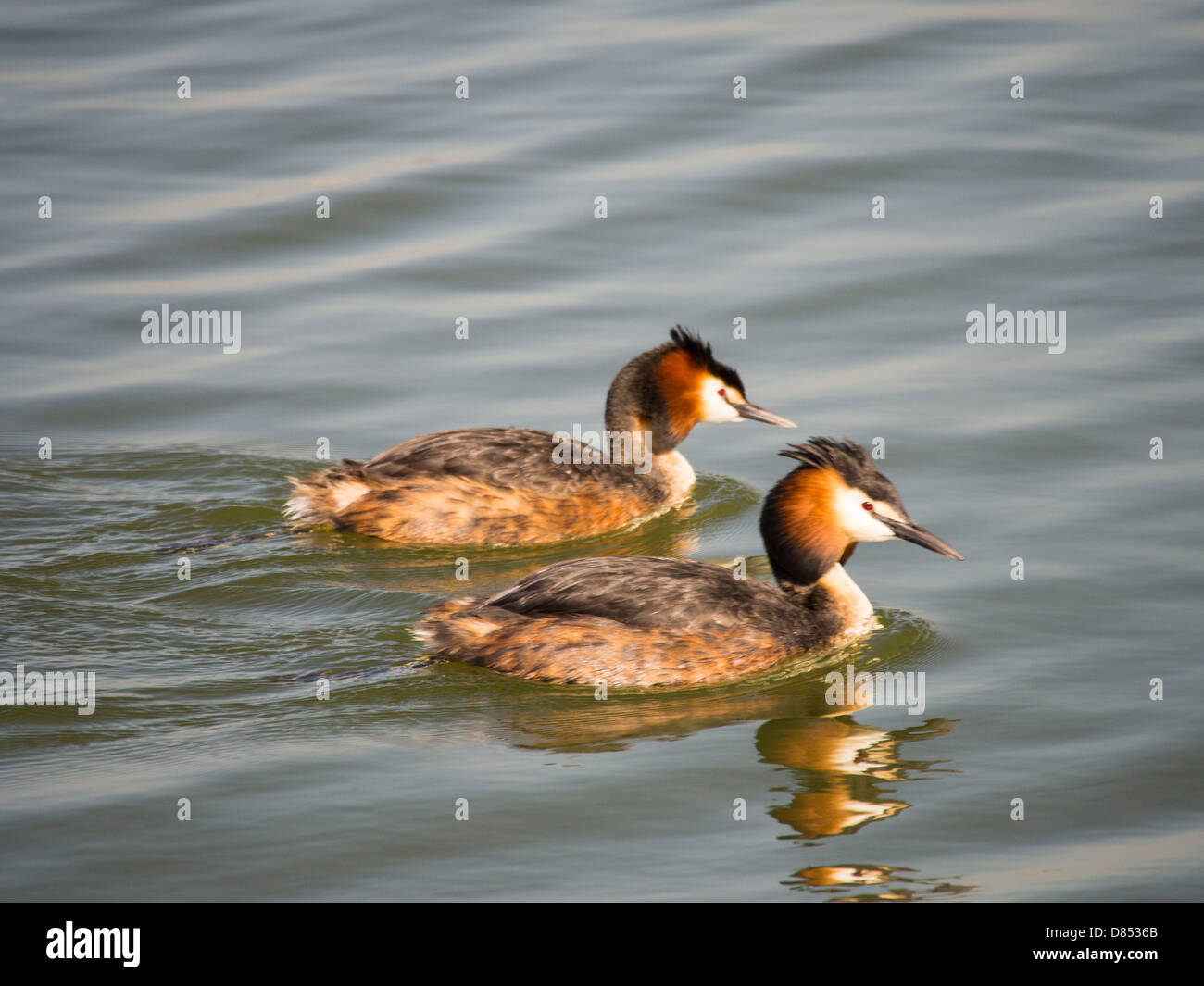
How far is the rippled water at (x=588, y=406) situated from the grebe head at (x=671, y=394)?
53 centimetres

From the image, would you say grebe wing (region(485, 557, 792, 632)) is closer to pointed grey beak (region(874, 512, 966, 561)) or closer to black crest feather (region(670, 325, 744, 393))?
pointed grey beak (region(874, 512, 966, 561))

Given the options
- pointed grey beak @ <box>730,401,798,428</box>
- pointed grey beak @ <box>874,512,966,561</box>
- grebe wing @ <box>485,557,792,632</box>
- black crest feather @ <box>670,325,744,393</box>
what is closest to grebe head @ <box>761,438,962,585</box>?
pointed grey beak @ <box>874,512,966,561</box>

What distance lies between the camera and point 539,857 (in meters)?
6.41

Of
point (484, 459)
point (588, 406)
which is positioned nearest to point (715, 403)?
point (588, 406)

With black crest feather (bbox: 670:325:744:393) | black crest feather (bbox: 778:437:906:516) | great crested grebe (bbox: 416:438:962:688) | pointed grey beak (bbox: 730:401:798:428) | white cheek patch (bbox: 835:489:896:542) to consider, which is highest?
black crest feather (bbox: 670:325:744:393)

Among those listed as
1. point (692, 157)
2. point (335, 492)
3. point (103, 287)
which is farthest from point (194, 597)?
point (692, 157)

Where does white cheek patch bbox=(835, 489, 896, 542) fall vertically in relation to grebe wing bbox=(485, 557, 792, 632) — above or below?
above

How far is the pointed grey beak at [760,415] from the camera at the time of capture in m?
10.6

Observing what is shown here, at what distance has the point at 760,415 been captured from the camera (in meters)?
10.7

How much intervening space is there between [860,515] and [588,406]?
347cm

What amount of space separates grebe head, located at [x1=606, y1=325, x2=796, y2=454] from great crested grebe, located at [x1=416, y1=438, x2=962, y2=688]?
2.35m

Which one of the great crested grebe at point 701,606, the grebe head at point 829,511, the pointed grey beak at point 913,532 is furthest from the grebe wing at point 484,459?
the pointed grey beak at point 913,532

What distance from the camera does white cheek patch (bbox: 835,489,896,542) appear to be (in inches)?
328

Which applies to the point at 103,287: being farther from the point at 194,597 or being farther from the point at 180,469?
the point at 194,597
